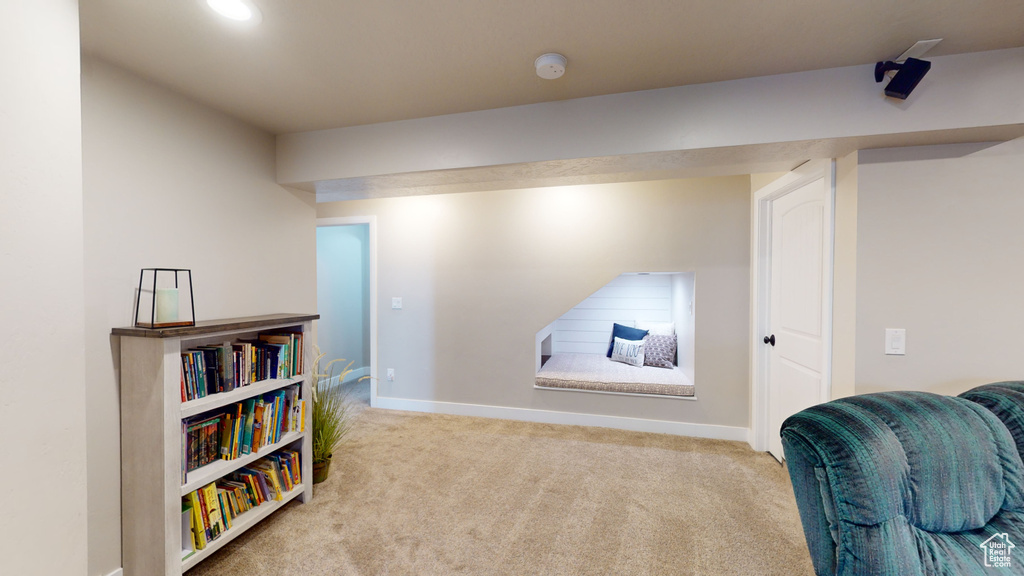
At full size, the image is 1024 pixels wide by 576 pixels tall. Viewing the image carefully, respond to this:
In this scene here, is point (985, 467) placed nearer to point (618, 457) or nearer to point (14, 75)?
point (618, 457)

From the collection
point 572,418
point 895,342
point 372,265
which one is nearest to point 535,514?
point 572,418

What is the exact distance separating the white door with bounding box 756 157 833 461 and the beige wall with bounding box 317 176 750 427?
257 mm

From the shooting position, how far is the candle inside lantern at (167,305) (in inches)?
64.4

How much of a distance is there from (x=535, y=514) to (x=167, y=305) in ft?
6.66

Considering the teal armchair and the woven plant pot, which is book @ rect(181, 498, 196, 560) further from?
→ the teal armchair

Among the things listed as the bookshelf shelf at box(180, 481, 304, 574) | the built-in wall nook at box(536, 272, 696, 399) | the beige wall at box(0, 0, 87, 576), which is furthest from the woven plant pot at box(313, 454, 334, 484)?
the built-in wall nook at box(536, 272, 696, 399)

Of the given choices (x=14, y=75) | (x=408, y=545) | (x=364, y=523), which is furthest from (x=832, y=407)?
(x=14, y=75)

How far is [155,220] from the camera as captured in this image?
70.3 inches

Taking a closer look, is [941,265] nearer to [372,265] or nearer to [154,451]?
[154,451]

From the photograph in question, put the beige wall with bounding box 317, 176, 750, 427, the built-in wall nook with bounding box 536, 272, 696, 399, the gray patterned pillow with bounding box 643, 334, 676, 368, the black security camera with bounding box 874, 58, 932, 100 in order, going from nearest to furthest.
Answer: the black security camera with bounding box 874, 58, 932, 100 → the beige wall with bounding box 317, 176, 750, 427 → the built-in wall nook with bounding box 536, 272, 696, 399 → the gray patterned pillow with bounding box 643, 334, 676, 368

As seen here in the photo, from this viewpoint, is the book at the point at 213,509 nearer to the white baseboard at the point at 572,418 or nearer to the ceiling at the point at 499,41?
the ceiling at the point at 499,41

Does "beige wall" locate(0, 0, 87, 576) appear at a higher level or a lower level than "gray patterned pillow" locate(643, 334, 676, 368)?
higher

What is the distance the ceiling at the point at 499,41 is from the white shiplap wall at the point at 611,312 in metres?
2.75

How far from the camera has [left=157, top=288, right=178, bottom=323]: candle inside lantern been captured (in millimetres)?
1637
